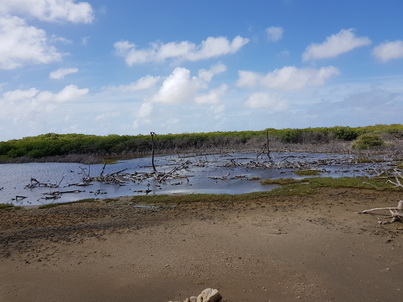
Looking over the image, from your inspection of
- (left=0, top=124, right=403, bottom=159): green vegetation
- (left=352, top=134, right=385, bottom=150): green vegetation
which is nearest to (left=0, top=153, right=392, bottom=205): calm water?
(left=352, top=134, right=385, bottom=150): green vegetation

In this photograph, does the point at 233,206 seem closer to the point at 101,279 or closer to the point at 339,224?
the point at 339,224

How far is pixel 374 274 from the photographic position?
26.8 ft

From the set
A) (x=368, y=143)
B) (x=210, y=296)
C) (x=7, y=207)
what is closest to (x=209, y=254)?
(x=210, y=296)

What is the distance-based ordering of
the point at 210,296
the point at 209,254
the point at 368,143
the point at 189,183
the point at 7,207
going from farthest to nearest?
1. the point at 368,143
2. the point at 189,183
3. the point at 7,207
4. the point at 209,254
5. the point at 210,296

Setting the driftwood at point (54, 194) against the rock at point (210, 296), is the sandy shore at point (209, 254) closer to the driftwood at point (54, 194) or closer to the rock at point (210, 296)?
the rock at point (210, 296)

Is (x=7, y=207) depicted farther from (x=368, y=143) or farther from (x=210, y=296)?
(x=368, y=143)

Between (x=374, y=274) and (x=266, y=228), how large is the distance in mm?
4071

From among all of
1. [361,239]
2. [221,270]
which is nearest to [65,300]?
[221,270]

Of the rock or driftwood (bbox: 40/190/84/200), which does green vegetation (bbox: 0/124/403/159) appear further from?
the rock

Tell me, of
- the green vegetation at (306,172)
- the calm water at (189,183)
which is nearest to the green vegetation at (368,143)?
the calm water at (189,183)

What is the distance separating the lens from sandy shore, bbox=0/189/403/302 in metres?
7.86

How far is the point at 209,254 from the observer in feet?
31.9

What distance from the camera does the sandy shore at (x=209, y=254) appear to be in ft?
25.8

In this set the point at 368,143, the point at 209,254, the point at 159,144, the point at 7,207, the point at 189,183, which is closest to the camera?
the point at 209,254
